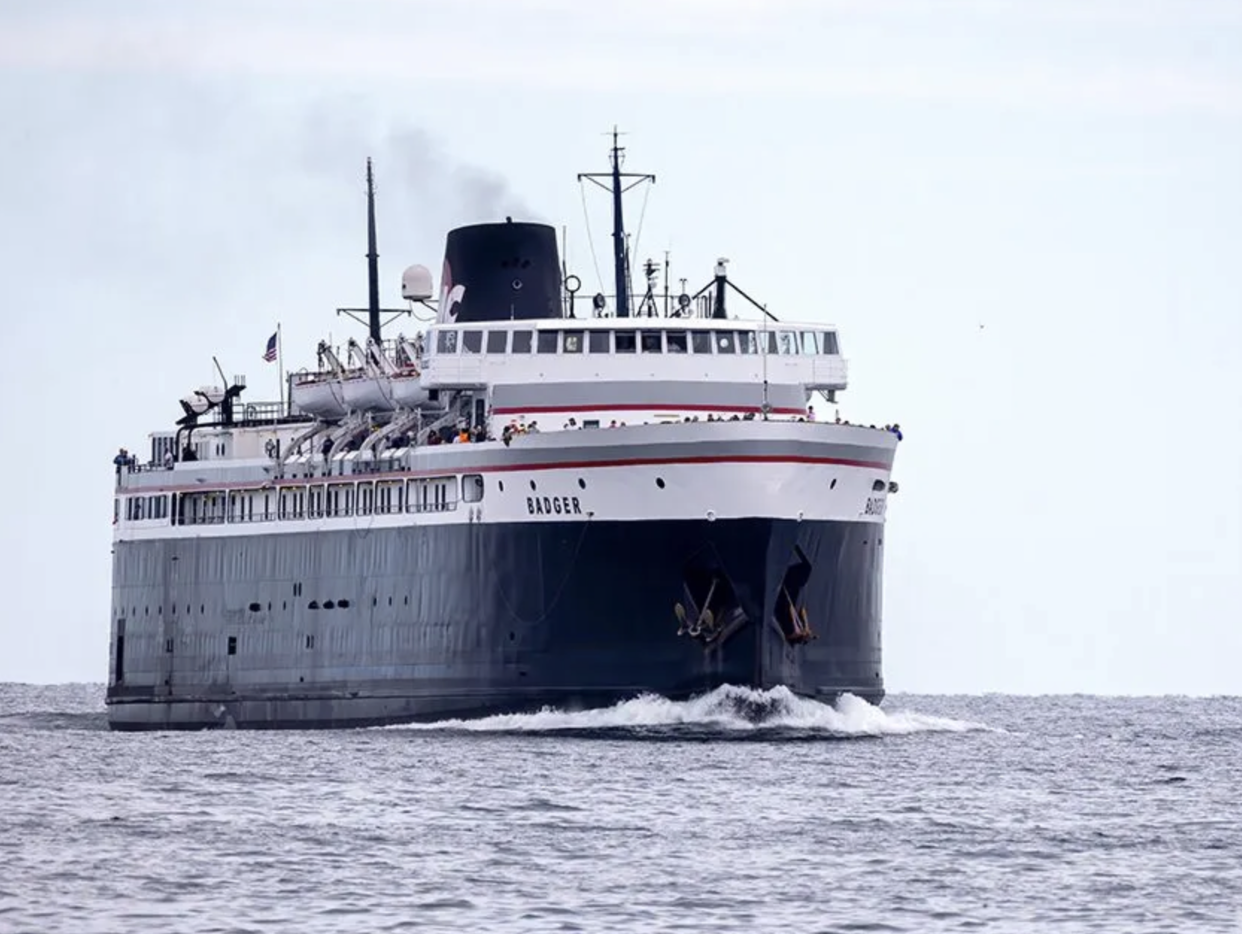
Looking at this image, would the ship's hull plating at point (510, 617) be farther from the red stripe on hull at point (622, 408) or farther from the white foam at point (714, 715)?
the red stripe on hull at point (622, 408)

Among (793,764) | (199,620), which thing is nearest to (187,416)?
(199,620)

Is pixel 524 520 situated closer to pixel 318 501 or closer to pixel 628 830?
pixel 318 501

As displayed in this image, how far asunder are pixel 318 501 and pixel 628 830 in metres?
30.2

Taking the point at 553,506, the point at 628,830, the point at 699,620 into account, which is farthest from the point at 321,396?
the point at 628,830

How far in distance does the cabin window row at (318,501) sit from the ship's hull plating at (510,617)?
641 millimetres

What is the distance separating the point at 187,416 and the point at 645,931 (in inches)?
1952

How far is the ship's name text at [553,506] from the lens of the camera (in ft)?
214

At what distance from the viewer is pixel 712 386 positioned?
224 ft

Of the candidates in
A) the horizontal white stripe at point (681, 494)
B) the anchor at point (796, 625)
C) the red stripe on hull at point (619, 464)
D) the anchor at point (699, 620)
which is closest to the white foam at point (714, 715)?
the anchor at point (796, 625)

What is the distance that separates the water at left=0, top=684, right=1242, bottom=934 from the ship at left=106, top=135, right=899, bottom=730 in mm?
1448

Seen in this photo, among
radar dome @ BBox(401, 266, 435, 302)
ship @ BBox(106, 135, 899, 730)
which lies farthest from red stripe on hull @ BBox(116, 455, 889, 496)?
radar dome @ BBox(401, 266, 435, 302)

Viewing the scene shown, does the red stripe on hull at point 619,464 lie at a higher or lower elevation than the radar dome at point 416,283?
lower

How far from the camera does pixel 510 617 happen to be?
66.9m

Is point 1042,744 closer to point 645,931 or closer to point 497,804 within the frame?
point 497,804
